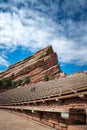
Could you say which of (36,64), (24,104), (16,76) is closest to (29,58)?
(36,64)

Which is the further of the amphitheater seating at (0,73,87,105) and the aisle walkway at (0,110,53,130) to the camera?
the amphitheater seating at (0,73,87,105)

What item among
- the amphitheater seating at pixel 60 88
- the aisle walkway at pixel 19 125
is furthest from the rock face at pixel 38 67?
the aisle walkway at pixel 19 125

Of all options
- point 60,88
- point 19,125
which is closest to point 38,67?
point 60,88

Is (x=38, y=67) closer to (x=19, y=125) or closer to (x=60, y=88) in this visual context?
(x=60, y=88)

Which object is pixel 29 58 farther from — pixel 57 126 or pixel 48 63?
pixel 57 126

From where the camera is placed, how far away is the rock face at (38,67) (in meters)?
67.5

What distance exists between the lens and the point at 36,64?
71062 mm

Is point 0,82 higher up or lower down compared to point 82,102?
higher up

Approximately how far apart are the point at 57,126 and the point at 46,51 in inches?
2561

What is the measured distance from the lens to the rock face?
67500mm

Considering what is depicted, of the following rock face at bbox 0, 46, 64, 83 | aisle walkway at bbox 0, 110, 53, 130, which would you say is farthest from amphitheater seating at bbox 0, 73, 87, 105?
rock face at bbox 0, 46, 64, 83

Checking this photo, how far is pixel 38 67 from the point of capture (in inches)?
2776

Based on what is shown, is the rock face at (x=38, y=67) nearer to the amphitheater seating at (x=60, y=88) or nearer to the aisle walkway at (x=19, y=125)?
the amphitheater seating at (x=60, y=88)

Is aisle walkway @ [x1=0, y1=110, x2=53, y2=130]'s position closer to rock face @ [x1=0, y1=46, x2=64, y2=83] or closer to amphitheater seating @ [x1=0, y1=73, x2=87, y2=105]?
amphitheater seating @ [x1=0, y1=73, x2=87, y2=105]
